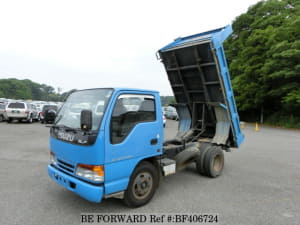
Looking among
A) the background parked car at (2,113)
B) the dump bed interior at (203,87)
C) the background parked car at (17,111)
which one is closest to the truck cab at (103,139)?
the dump bed interior at (203,87)

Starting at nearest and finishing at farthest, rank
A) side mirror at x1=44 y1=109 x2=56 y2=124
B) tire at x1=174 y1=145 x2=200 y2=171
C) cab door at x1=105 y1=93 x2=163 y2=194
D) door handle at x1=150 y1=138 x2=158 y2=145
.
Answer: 1. cab door at x1=105 y1=93 x2=163 y2=194
2. door handle at x1=150 y1=138 x2=158 y2=145
3. side mirror at x1=44 y1=109 x2=56 y2=124
4. tire at x1=174 y1=145 x2=200 y2=171

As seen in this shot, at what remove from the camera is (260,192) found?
425 centimetres

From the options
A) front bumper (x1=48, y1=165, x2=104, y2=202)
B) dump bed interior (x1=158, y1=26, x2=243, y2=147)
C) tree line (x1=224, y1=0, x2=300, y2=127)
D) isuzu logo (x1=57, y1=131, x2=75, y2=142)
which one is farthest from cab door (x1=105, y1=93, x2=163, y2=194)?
tree line (x1=224, y1=0, x2=300, y2=127)

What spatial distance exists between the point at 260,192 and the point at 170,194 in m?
1.97

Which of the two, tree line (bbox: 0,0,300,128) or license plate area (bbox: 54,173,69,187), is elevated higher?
tree line (bbox: 0,0,300,128)

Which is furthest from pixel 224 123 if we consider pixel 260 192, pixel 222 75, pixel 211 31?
pixel 211 31

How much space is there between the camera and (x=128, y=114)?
11.0 ft

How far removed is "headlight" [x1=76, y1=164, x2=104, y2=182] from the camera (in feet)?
9.54

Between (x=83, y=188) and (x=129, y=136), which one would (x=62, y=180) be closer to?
(x=83, y=188)

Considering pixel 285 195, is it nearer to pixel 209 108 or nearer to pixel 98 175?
pixel 209 108

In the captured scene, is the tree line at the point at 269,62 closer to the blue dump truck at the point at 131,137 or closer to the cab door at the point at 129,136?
the blue dump truck at the point at 131,137

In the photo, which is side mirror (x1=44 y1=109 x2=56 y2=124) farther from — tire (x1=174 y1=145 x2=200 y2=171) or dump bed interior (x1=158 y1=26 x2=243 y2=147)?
dump bed interior (x1=158 y1=26 x2=243 y2=147)

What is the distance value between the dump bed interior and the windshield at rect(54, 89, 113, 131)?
287 cm

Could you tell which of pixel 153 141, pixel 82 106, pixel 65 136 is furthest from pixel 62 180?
pixel 153 141
